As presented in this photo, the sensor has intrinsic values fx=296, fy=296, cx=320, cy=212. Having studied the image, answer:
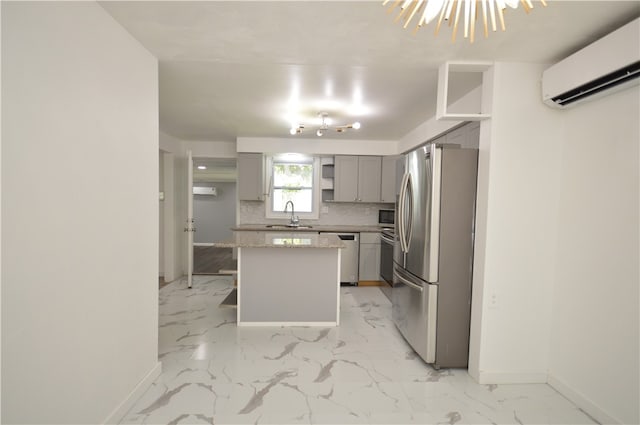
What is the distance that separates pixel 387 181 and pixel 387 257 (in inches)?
55.1

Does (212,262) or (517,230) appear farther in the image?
(212,262)

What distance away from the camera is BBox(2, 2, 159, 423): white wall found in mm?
1158

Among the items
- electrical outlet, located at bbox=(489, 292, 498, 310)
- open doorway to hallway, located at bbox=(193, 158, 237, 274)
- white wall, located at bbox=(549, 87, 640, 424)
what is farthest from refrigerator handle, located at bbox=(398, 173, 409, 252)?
open doorway to hallway, located at bbox=(193, 158, 237, 274)

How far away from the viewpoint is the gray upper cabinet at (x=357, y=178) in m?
5.27

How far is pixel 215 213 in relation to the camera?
974 cm

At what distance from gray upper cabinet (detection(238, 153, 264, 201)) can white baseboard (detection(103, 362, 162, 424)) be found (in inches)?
128

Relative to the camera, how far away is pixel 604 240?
1.88m

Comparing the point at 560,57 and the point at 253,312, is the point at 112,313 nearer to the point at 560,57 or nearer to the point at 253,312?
the point at 253,312

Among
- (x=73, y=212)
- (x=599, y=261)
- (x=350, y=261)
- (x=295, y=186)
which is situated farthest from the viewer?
(x=295, y=186)

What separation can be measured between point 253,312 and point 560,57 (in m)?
3.55

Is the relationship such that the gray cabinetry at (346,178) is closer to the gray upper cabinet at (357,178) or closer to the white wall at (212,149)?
the gray upper cabinet at (357,178)

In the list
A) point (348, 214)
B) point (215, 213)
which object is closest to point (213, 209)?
point (215, 213)

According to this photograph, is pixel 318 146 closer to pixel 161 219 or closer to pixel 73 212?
pixel 161 219

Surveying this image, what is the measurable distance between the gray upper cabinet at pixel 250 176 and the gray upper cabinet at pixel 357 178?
4.37 ft
